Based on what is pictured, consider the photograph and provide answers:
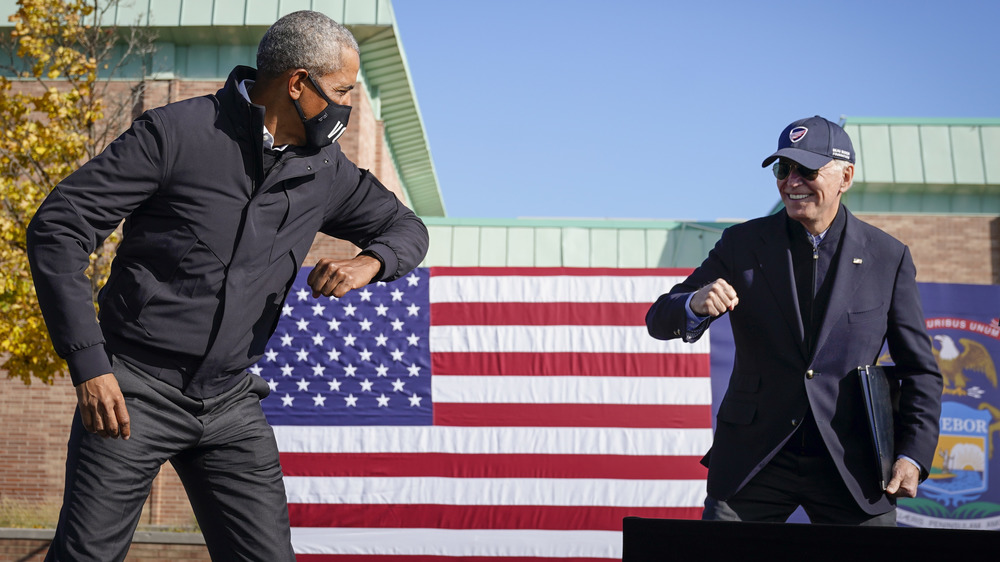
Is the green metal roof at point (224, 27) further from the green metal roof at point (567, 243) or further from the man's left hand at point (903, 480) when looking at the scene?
the man's left hand at point (903, 480)

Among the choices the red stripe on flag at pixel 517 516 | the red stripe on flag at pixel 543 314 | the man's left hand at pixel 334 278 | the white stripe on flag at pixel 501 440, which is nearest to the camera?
the man's left hand at pixel 334 278

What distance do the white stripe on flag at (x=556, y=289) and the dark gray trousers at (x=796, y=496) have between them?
4.04 m

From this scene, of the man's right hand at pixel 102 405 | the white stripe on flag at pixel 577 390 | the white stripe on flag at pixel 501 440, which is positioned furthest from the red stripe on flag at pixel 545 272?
the man's right hand at pixel 102 405

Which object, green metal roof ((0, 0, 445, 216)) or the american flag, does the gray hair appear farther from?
green metal roof ((0, 0, 445, 216))

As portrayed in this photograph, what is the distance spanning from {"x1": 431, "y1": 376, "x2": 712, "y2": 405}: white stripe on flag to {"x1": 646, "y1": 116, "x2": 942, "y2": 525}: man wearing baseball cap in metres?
3.69

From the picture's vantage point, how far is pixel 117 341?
2594 mm

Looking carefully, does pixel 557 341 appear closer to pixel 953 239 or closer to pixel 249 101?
pixel 249 101

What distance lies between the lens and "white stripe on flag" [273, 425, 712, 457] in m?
6.97

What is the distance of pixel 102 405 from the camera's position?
241 cm

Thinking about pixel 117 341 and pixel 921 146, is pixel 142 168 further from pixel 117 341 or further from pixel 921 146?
pixel 921 146

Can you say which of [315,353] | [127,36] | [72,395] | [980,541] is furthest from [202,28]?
[980,541]

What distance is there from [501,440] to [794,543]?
5.06 meters

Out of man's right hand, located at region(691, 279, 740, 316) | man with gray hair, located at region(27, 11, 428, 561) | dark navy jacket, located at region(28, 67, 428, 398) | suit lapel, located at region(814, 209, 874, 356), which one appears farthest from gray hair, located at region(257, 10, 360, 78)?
suit lapel, located at region(814, 209, 874, 356)

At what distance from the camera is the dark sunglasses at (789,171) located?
3.30 m
